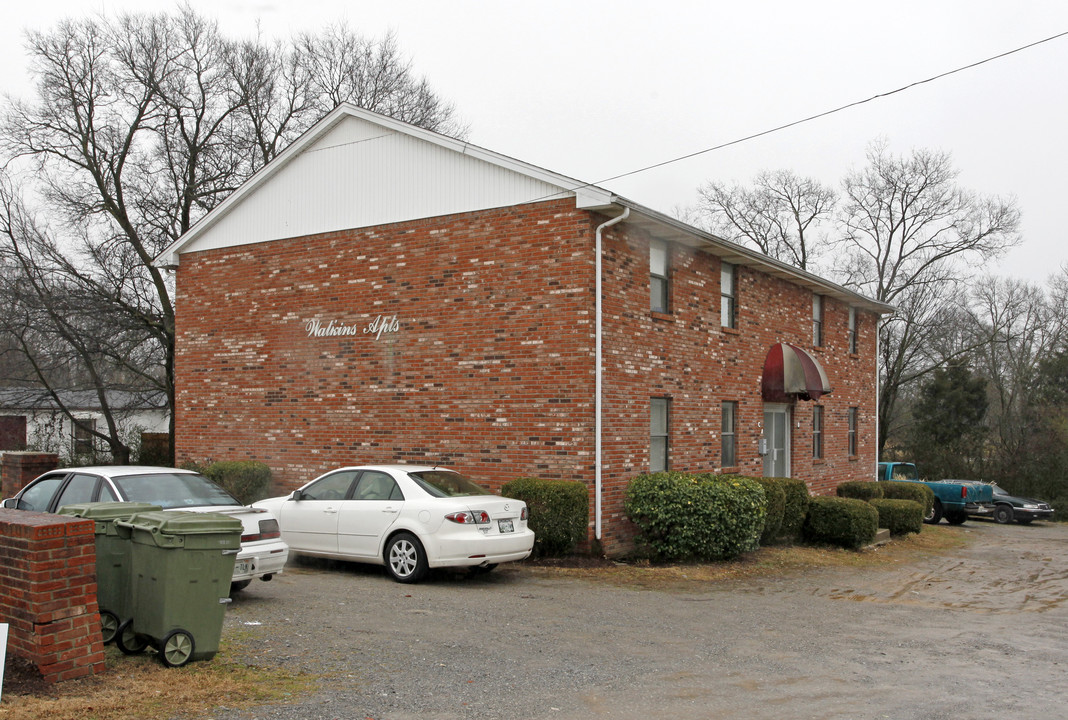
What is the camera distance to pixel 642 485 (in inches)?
554

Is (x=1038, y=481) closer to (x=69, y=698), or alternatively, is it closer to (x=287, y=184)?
(x=287, y=184)

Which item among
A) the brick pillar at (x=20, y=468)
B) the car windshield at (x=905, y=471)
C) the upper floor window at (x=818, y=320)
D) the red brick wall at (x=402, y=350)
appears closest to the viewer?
the red brick wall at (x=402, y=350)

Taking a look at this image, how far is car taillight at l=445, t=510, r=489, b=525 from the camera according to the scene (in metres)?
10.9

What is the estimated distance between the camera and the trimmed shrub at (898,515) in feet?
63.5

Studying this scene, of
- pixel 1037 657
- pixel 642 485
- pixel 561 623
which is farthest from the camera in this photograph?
pixel 642 485

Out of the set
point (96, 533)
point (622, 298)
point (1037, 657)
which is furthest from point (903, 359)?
point (96, 533)

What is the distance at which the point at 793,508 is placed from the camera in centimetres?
1653

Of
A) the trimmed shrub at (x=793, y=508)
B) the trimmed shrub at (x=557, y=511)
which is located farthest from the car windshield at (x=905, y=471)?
the trimmed shrub at (x=557, y=511)

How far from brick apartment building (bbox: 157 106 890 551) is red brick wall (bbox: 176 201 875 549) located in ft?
0.12

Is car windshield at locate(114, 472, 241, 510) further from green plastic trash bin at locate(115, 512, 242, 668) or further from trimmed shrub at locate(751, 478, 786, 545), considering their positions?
trimmed shrub at locate(751, 478, 786, 545)

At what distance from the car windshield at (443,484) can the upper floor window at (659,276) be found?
5.37 metres

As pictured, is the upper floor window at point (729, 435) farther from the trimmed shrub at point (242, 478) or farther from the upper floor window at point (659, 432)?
the trimmed shrub at point (242, 478)

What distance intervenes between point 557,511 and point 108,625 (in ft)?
23.4

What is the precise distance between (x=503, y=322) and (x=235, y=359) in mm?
6722
